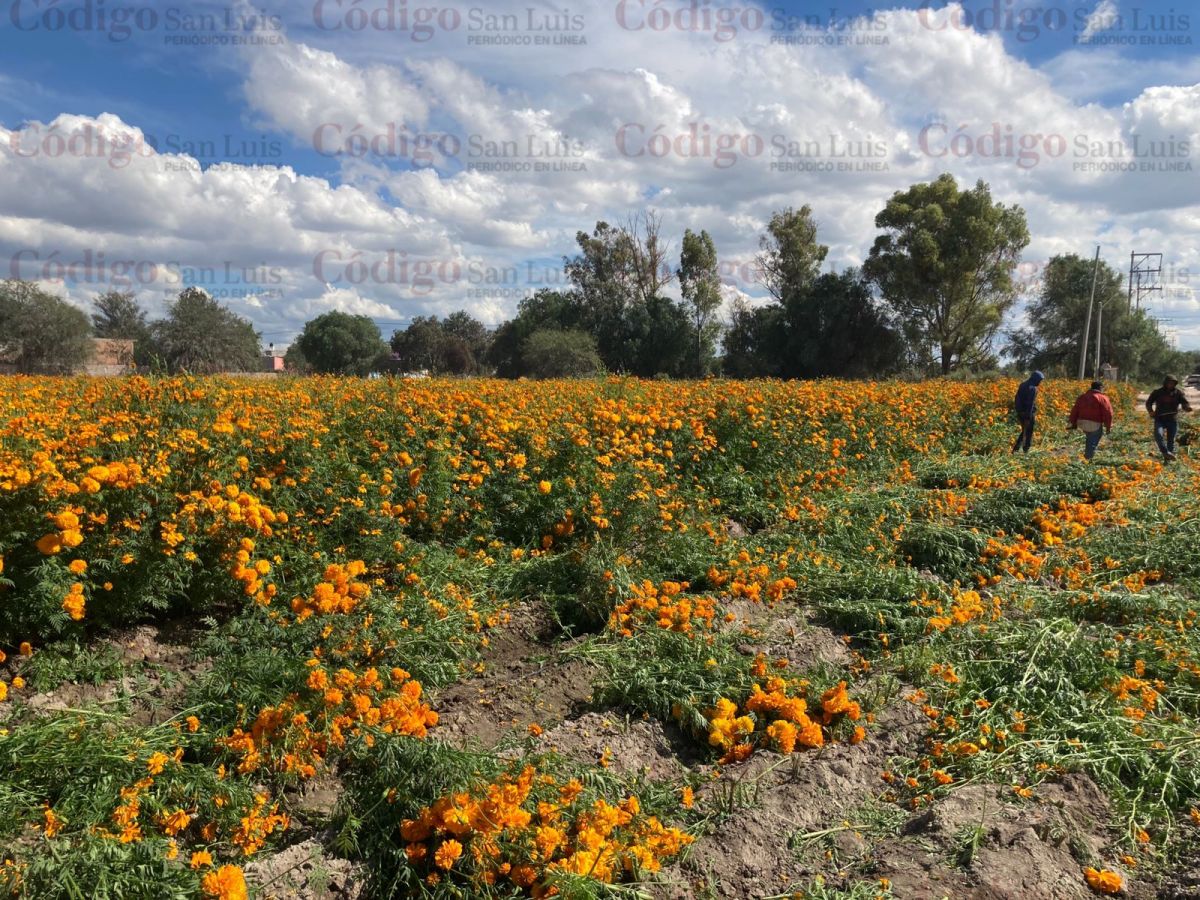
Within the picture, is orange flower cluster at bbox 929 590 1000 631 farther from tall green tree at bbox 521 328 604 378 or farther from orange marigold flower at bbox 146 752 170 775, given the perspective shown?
tall green tree at bbox 521 328 604 378

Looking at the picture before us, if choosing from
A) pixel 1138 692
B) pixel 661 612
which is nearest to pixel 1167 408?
pixel 1138 692

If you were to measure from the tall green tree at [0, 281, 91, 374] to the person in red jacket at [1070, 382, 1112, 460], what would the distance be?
114ft

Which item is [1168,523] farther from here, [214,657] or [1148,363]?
[1148,363]

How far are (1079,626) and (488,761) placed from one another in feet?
12.1

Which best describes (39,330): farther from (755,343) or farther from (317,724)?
(317,724)

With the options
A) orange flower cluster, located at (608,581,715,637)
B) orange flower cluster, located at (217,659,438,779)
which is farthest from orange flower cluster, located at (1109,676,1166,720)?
orange flower cluster, located at (217,659,438,779)

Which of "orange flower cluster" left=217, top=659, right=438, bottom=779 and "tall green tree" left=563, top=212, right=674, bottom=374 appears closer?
"orange flower cluster" left=217, top=659, right=438, bottom=779

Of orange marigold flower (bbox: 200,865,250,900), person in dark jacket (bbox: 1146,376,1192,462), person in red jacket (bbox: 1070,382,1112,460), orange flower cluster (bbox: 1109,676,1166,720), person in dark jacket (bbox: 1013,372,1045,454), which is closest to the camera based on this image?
orange marigold flower (bbox: 200,865,250,900)

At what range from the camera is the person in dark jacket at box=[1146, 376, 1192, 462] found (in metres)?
12.3

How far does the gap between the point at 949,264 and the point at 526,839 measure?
1522 inches

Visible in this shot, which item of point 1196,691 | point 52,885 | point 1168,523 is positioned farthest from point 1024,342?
point 52,885

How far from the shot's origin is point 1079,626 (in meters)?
4.69

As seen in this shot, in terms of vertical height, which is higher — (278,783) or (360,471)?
(360,471)

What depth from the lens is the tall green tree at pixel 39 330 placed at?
1271 inches
